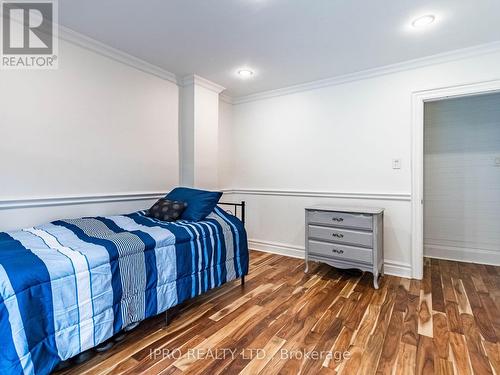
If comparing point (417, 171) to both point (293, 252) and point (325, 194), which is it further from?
point (293, 252)

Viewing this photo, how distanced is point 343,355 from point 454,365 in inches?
23.5

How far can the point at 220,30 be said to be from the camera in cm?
222

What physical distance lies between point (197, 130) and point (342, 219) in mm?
1989

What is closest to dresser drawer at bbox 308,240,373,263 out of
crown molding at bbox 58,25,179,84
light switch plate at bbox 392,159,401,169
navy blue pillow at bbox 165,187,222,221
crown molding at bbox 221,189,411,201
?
crown molding at bbox 221,189,411,201

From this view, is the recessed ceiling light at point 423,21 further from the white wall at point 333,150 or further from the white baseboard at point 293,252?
the white baseboard at point 293,252

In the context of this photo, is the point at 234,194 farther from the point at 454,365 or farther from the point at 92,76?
the point at 454,365

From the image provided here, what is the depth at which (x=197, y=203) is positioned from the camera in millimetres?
2496

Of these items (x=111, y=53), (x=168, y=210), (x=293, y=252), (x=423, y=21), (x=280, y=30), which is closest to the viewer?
(x=423, y=21)

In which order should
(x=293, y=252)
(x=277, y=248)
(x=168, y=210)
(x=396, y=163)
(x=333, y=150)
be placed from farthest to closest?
(x=277, y=248) < (x=293, y=252) < (x=333, y=150) < (x=396, y=163) < (x=168, y=210)

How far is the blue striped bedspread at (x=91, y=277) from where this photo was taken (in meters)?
1.20

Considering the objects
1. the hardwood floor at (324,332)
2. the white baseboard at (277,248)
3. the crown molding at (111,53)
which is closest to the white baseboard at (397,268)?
the hardwood floor at (324,332)

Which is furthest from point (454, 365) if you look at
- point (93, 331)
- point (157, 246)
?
point (93, 331)

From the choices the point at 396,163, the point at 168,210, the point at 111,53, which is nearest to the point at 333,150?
the point at 396,163

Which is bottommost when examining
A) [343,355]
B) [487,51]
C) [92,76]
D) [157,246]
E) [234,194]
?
[343,355]
